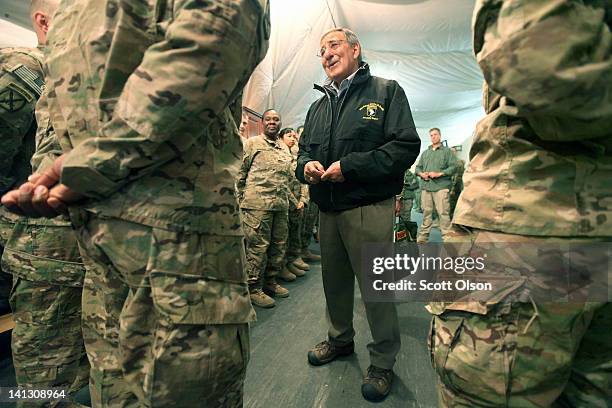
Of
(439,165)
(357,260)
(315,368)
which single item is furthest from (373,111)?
(439,165)

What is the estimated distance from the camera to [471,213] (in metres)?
0.69

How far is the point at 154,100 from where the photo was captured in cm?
60

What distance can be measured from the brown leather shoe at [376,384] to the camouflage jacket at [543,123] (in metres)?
1.10

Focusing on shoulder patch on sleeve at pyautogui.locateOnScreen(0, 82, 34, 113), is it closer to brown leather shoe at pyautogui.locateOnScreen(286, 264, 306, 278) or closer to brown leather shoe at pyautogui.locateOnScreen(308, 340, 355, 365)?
brown leather shoe at pyautogui.locateOnScreen(308, 340, 355, 365)

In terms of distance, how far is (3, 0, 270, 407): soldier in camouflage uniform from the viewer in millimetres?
607

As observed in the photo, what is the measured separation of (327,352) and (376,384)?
349 millimetres

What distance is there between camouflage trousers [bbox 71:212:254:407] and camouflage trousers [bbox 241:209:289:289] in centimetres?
199

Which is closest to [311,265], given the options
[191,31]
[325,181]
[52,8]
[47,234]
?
[325,181]

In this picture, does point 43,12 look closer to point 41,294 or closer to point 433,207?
point 41,294

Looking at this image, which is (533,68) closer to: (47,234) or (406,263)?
(406,263)

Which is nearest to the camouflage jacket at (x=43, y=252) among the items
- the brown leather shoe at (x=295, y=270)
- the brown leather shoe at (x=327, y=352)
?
the brown leather shoe at (x=327, y=352)

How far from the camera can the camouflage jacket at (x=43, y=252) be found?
46.3 inches

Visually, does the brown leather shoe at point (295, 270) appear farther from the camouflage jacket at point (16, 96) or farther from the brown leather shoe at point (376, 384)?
the camouflage jacket at point (16, 96)

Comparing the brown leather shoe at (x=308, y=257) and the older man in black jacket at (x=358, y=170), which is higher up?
the older man in black jacket at (x=358, y=170)
